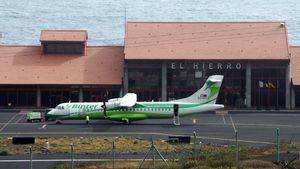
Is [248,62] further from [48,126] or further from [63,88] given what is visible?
[48,126]

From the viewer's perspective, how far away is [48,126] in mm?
69438

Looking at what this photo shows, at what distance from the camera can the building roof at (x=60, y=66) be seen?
9025cm

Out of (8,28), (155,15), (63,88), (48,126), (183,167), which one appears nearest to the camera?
(183,167)

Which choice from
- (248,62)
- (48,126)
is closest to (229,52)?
(248,62)

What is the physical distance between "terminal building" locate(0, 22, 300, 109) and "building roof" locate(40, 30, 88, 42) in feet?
0.46

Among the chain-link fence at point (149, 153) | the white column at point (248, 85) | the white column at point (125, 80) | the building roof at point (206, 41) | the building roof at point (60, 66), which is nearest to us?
the chain-link fence at point (149, 153)

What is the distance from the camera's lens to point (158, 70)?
92188mm

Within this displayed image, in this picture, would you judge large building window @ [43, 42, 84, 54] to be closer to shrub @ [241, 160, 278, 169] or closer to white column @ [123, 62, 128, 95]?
white column @ [123, 62, 128, 95]

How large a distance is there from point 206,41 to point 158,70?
328 inches

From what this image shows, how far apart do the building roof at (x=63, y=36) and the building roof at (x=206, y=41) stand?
6.48m

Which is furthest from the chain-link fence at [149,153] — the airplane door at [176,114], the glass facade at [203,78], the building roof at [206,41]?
the building roof at [206,41]

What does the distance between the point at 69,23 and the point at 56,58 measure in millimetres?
35930

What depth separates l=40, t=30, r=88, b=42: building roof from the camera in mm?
94438

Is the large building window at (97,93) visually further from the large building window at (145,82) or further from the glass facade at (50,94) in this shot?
the large building window at (145,82)
